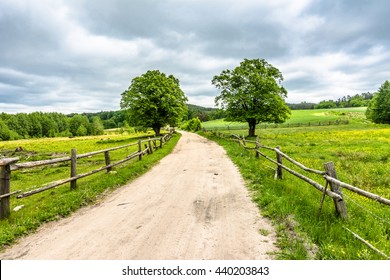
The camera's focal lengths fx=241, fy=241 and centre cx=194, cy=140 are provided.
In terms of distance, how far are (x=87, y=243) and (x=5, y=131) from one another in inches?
4531

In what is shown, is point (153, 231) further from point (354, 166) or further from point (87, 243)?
point (354, 166)

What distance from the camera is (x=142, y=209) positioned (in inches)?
286

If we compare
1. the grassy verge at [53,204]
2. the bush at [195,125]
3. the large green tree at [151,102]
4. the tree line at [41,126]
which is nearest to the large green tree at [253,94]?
the large green tree at [151,102]

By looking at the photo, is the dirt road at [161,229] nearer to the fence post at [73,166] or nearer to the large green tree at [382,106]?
the fence post at [73,166]

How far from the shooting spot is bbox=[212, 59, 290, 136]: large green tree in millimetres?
32875

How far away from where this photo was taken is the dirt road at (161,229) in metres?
4.73

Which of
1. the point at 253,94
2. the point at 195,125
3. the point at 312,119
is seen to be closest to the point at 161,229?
the point at 253,94

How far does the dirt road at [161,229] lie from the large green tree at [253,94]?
25619 millimetres

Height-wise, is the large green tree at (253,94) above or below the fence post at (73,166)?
above

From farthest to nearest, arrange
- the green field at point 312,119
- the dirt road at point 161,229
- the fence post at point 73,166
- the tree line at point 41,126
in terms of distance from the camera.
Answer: the tree line at point 41,126
the green field at point 312,119
the fence post at point 73,166
the dirt road at point 161,229

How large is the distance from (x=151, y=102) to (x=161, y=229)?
3594 centimetres

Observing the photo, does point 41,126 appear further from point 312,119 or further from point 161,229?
point 161,229

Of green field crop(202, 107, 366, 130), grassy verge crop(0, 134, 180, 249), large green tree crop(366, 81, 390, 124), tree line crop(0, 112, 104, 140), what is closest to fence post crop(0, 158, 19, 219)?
grassy verge crop(0, 134, 180, 249)
